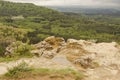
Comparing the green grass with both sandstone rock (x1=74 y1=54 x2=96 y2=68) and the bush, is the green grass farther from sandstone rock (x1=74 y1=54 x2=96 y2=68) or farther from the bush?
sandstone rock (x1=74 y1=54 x2=96 y2=68)

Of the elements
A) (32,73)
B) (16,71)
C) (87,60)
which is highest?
(16,71)

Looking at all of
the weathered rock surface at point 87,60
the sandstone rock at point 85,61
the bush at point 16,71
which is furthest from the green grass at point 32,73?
the sandstone rock at point 85,61

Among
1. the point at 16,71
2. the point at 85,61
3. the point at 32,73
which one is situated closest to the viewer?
the point at 16,71

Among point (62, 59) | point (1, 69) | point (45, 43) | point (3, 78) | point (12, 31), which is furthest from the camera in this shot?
point (12, 31)

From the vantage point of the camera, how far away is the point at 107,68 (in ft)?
68.6

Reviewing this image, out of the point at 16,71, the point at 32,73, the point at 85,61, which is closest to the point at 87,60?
the point at 85,61

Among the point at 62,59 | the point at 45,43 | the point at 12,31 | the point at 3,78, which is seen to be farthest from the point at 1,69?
the point at 12,31

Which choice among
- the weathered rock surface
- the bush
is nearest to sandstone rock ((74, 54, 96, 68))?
the weathered rock surface

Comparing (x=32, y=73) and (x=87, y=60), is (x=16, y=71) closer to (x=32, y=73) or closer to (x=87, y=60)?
(x=32, y=73)

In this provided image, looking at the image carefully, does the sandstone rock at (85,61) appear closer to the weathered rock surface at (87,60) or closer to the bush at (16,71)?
the weathered rock surface at (87,60)

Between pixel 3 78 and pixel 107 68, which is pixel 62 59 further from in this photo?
pixel 3 78

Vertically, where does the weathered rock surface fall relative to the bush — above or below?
below

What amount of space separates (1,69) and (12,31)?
167 m

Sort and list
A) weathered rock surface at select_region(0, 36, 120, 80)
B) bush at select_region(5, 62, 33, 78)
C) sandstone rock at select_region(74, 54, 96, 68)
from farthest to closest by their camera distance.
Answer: sandstone rock at select_region(74, 54, 96, 68), weathered rock surface at select_region(0, 36, 120, 80), bush at select_region(5, 62, 33, 78)
